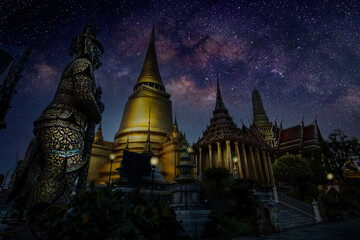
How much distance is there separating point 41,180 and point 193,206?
5.28m

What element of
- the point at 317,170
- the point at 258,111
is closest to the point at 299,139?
the point at 317,170

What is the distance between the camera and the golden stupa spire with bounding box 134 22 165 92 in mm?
31750

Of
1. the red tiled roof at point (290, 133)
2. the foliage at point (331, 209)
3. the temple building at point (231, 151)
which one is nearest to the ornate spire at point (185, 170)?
the foliage at point (331, 209)

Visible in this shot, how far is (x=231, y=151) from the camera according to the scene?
26.0m

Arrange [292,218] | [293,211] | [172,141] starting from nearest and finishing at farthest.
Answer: [292,218]
[293,211]
[172,141]

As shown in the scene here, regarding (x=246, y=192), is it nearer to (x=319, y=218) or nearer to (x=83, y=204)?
(x=83, y=204)

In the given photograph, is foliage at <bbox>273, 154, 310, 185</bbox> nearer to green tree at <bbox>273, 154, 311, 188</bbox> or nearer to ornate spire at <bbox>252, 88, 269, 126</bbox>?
green tree at <bbox>273, 154, 311, 188</bbox>

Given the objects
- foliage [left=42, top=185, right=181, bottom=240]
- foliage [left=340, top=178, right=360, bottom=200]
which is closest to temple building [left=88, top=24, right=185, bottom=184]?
foliage [left=42, top=185, right=181, bottom=240]

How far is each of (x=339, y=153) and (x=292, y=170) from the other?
961cm

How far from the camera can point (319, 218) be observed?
539 inches

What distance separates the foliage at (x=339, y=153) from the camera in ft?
73.7

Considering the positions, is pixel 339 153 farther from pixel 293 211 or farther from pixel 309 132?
pixel 293 211

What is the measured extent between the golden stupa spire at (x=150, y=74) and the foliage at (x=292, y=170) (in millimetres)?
21439

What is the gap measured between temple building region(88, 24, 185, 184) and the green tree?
11.4 meters
